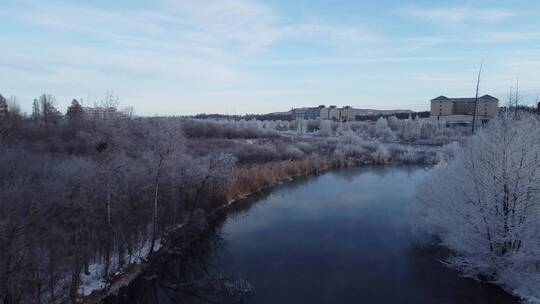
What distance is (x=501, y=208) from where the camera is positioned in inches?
465

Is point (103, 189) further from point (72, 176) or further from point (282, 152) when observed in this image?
point (282, 152)

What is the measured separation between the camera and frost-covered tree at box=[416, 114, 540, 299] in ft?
36.4

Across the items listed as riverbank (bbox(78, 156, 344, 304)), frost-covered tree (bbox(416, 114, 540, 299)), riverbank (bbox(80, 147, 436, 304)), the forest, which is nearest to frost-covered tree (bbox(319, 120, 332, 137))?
riverbank (bbox(80, 147, 436, 304))

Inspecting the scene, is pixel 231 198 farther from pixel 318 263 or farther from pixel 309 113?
pixel 309 113

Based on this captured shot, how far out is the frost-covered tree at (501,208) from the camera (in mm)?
11086

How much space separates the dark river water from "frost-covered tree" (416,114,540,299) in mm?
713

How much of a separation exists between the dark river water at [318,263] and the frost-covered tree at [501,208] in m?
0.71

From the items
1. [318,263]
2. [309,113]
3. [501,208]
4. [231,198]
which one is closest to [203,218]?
[231,198]

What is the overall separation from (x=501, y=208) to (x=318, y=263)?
5.89 meters

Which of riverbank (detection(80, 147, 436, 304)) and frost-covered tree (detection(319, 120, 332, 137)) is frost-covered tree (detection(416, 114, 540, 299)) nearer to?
riverbank (detection(80, 147, 436, 304))

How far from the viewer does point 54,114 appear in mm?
47781

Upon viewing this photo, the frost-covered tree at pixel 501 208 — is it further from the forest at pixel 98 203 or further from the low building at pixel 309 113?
the low building at pixel 309 113

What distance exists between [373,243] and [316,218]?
4060 mm

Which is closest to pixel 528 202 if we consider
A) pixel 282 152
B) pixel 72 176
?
pixel 72 176
